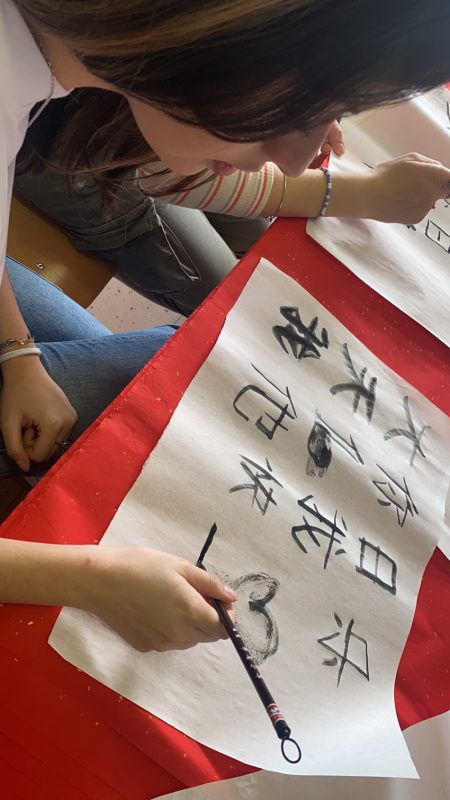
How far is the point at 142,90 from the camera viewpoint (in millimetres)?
317

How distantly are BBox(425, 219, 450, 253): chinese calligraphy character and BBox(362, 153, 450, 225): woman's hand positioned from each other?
43 mm

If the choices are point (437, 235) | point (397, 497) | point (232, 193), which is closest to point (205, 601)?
point (397, 497)

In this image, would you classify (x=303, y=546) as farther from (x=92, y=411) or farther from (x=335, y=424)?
(x=92, y=411)

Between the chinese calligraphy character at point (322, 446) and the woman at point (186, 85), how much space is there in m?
0.15

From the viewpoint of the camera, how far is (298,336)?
0.57 meters

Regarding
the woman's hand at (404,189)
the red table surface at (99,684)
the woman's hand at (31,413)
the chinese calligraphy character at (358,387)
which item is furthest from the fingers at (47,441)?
the woman's hand at (404,189)

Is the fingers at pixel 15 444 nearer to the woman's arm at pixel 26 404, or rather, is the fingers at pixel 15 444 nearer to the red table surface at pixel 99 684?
the woman's arm at pixel 26 404

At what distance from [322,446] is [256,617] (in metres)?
→ 0.16

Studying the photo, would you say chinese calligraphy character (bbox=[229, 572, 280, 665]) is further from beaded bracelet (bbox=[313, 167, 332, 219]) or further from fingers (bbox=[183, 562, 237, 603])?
beaded bracelet (bbox=[313, 167, 332, 219])

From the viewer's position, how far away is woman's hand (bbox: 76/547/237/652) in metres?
0.36

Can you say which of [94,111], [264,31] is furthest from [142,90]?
[94,111]

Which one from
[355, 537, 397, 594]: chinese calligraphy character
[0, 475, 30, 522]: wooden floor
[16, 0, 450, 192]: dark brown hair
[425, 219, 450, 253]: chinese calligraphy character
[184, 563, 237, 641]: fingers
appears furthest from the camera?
[425, 219, 450, 253]: chinese calligraphy character

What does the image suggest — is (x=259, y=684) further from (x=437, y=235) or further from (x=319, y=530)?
(x=437, y=235)

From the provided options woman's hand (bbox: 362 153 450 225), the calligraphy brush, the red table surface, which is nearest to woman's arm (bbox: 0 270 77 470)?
the red table surface
